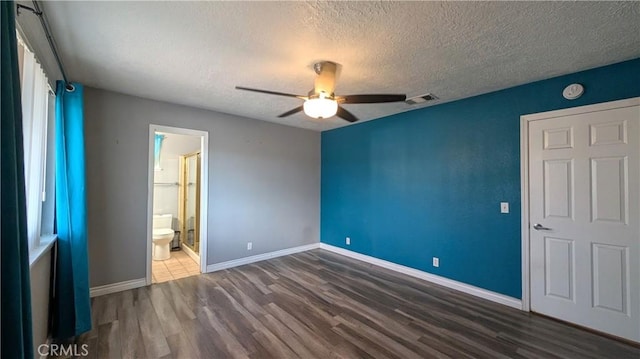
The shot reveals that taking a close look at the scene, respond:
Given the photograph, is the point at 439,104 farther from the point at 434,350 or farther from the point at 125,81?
the point at 125,81

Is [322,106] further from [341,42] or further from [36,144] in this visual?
[36,144]

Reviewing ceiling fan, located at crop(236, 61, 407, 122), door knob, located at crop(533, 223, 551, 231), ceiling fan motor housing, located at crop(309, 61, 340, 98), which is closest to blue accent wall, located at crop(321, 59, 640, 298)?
door knob, located at crop(533, 223, 551, 231)

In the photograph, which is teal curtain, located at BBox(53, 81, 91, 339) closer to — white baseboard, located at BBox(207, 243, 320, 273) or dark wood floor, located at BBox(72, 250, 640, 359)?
dark wood floor, located at BBox(72, 250, 640, 359)

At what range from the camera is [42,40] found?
190 cm

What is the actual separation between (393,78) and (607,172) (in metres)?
2.17

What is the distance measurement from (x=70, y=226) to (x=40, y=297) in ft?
1.92

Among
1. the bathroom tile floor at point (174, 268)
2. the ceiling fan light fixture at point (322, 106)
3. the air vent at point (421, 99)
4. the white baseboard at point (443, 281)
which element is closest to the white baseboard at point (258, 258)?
the bathroom tile floor at point (174, 268)

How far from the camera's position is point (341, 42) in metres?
2.04

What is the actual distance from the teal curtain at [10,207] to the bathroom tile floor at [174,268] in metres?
2.87

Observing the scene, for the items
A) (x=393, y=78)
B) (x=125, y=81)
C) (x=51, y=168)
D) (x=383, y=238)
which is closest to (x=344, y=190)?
(x=383, y=238)

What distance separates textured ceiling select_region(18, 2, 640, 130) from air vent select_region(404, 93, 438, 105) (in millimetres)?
189

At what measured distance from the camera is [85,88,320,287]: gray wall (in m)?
3.11

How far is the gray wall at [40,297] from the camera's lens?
1.75 metres

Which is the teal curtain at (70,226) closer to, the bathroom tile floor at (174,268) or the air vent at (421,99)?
the bathroom tile floor at (174,268)
